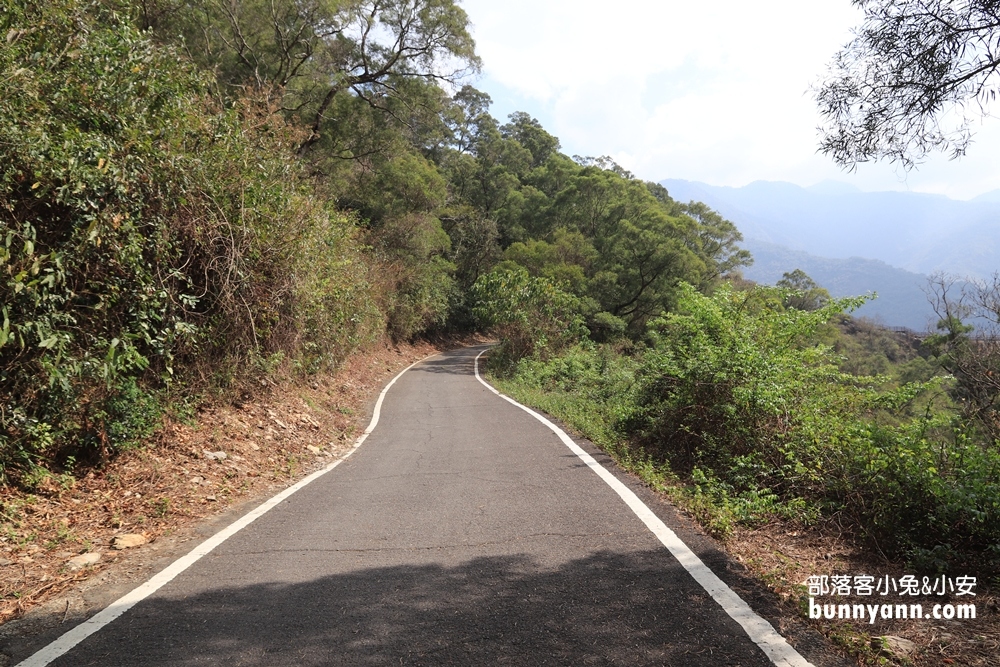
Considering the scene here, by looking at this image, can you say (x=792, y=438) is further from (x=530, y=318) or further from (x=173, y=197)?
(x=530, y=318)

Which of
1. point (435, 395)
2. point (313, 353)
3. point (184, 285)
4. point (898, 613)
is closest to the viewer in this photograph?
point (898, 613)

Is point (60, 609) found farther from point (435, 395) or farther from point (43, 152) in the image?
point (435, 395)

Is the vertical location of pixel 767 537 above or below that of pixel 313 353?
below

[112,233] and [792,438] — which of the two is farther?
[792,438]

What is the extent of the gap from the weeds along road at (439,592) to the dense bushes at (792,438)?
135cm

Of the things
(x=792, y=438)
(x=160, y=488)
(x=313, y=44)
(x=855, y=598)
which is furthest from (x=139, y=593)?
(x=313, y=44)

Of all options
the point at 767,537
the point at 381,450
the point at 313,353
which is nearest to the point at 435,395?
the point at 313,353

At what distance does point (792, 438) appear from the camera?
5652 millimetres

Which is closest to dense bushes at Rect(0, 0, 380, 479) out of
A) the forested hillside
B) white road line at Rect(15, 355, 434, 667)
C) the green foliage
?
the forested hillside

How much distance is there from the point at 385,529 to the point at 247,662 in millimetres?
2017

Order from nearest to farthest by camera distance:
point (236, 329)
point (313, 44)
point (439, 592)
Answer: point (439, 592) < point (236, 329) < point (313, 44)

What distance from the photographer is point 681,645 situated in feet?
8.47

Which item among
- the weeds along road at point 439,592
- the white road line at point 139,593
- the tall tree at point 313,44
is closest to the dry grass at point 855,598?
the weeds along road at point 439,592

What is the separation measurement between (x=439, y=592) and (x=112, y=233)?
5183mm
